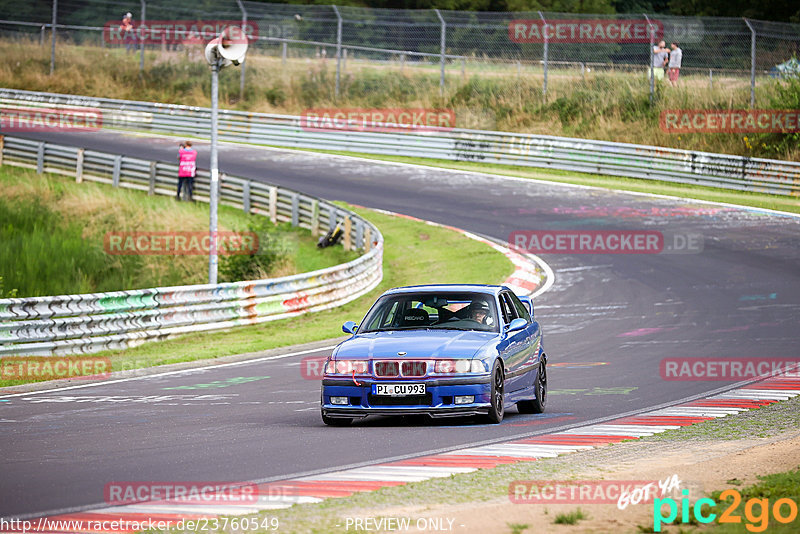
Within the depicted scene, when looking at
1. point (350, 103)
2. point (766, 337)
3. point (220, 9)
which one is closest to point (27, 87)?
point (220, 9)

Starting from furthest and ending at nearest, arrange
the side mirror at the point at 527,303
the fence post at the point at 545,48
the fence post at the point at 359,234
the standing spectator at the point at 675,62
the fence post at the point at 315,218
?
1. the fence post at the point at 545,48
2. the standing spectator at the point at 675,62
3. the fence post at the point at 315,218
4. the fence post at the point at 359,234
5. the side mirror at the point at 527,303

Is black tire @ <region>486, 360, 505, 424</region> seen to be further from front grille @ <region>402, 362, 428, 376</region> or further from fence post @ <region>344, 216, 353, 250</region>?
fence post @ <region>344, 216, 353, 250</region>

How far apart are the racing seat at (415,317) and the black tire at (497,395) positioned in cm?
112

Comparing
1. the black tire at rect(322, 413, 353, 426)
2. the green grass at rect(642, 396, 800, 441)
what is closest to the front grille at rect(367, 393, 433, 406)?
the black tire at rect(322, 413, 353, 426)

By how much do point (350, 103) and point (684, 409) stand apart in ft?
120

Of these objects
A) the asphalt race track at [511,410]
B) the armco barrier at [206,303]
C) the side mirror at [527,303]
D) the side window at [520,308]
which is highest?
the side window at [520,308]

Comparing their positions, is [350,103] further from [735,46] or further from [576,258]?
[576,258]

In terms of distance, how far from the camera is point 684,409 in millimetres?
12039

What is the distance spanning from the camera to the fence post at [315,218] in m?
31.5

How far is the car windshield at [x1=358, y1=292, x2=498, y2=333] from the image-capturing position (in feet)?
38.7

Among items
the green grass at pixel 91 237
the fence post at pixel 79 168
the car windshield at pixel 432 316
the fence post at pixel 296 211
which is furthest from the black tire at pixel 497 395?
the fence post at pixel 79 168

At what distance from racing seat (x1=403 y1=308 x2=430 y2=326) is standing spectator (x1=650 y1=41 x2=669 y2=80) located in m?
29.1

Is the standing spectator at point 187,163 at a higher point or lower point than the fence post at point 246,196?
higher

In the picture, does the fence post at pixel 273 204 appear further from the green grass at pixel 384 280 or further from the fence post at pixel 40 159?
the fence post at pixel 40 159
